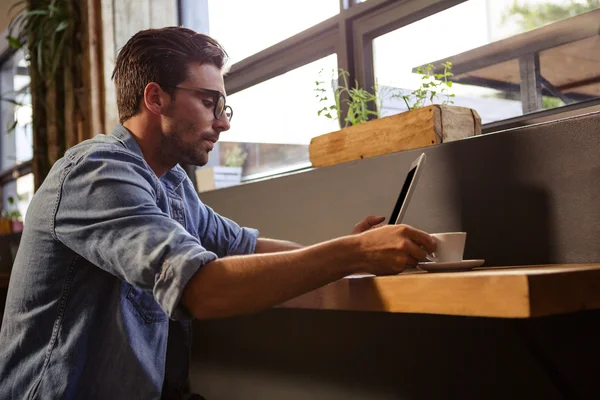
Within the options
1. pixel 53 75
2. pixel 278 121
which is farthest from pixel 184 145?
pixel 53 75

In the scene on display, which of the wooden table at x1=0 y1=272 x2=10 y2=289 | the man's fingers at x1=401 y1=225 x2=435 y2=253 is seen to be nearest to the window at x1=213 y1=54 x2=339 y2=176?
the wooden table at x1=0 y1=272 x2=10 y2=289

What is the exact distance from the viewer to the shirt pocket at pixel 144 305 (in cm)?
129

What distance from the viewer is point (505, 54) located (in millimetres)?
1852

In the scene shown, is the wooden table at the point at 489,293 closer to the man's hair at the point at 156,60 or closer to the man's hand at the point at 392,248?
the man's hand at the point at 392,248

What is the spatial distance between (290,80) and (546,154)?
4.92 ft

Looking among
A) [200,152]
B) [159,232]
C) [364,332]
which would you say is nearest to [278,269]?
[159,232]

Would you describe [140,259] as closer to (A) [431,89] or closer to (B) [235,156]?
(A) [431,89]

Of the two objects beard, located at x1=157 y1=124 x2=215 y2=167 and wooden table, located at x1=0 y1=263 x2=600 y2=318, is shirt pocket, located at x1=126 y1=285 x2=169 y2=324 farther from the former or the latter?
wooden table, located at x1=0 y1=263 x2=600 y2=318

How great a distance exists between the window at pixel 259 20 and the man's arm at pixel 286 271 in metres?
1.60

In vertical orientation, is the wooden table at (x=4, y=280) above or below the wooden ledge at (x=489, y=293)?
below

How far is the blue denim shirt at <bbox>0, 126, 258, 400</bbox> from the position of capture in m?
1.13

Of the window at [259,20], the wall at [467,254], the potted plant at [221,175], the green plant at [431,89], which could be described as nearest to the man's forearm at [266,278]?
the wall at [467,254]

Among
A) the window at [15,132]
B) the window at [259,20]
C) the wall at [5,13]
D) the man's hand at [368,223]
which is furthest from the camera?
the window at [15,132]

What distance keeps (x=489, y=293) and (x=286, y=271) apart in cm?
34
